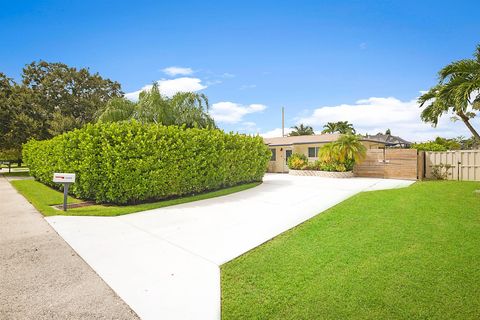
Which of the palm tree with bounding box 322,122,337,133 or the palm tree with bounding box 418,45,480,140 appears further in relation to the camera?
the palm tree with bounding box 322,122,337,133

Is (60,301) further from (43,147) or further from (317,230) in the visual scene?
(43,147)

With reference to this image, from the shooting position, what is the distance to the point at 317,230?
209 inches

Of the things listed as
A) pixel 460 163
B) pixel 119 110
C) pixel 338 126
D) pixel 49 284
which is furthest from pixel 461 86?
pixel 338 126

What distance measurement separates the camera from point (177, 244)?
4.81 meters

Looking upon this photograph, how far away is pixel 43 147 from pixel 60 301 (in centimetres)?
1444

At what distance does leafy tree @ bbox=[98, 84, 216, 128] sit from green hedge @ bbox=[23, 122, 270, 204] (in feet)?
20.0

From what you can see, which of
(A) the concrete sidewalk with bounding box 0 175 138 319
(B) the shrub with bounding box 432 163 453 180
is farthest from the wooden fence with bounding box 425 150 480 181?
(A) the concrete sidewalk with bounding box 0 175 138 319

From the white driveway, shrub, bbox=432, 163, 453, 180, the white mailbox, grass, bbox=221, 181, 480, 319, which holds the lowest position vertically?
the white driveway

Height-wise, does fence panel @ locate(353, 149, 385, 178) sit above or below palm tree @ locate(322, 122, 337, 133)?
below

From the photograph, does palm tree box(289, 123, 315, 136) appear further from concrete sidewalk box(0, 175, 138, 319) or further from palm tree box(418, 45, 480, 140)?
concrete sidewalk box(0, 175, 138, 319)

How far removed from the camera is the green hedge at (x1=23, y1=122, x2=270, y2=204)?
8195 millimetres

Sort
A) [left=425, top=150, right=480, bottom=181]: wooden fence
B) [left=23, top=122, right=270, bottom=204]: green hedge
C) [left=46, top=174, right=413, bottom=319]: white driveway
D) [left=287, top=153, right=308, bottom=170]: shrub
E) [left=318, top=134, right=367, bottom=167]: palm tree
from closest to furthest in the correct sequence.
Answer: [left=46, top=174, right=413, bottom=319]: white driveway < [left=23, top=122, right=270, bottom=204]: green hedge < [left=425, top=150, right=480, bottom=181]: wooden fence < [left=318, top=134, right=367, bottom=167]: palm tree < [left=287, top=153, right=308, bottom=170]: shrub

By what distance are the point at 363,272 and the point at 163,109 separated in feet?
51.7

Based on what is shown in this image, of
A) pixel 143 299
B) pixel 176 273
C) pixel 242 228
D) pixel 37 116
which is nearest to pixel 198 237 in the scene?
pixel 242 228
